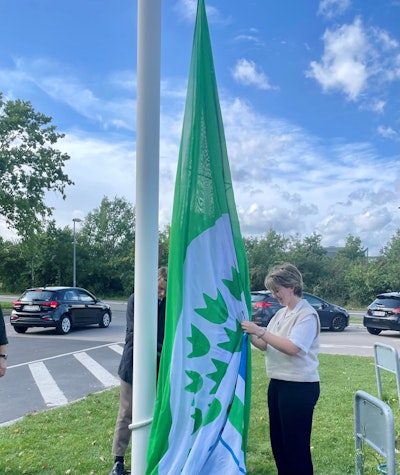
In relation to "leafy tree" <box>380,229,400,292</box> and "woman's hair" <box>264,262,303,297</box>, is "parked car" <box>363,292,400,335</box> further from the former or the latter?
"leafy tree" <box>380,229,400,292</box>

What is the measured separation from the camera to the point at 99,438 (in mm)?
5262

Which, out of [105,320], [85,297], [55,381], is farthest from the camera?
[105,320]

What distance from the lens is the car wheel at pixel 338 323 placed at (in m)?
18.3

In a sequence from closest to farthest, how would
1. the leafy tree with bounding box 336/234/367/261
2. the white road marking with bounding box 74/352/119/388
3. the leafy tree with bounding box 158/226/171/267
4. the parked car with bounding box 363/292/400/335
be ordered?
the leafy tree with bounding box 158/226/171/267 < the white road marking with bounding box 74/352/119/388 < the parked car with bounding box 363/292/400/335 < the leafy tree with bounding box 336/234/367/261

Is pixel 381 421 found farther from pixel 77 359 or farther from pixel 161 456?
pixel 77 359

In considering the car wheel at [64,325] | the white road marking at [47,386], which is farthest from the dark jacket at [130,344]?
the car wheel at [64,325]

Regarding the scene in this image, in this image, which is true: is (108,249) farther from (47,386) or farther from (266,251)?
(47,386)

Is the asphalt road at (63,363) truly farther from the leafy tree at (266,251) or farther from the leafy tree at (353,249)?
the leafy tree at (353,249)

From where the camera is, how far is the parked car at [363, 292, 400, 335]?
16.7 metres

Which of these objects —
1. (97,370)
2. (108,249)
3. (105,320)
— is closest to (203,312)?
(97,370)

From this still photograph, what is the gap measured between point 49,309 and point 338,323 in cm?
1069

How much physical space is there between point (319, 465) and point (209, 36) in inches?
152

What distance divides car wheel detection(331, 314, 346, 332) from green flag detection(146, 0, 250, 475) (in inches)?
621

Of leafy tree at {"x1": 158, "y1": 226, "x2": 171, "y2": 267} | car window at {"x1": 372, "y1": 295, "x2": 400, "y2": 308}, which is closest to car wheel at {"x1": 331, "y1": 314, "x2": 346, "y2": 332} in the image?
car window at {"x1": 372, "y1": 295, "x2": 400, "y2": 308}
